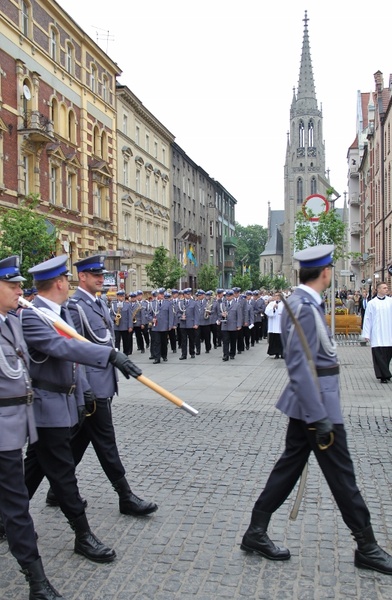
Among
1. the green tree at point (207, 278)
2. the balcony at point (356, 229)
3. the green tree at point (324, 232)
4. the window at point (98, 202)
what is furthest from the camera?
the balcony at point (356, 229)

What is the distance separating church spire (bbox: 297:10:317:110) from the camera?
385 ft

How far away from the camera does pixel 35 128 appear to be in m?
28.1

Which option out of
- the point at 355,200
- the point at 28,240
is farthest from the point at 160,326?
the point at 355,200

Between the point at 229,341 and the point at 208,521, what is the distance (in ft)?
45.1

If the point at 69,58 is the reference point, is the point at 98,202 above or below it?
below

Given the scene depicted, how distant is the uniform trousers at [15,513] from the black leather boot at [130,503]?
151cm

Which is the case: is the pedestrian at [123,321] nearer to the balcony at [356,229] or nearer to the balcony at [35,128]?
the balcony at [35,128]

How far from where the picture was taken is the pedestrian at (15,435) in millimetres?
3820

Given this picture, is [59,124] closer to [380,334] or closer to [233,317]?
[233,317]

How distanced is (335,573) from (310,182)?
4646 inches

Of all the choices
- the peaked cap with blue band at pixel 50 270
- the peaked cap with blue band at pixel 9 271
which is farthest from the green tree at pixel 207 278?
the peaked cap with blue band at pixel 9 271

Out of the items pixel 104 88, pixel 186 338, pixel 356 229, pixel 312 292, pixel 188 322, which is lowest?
pixel 186 338

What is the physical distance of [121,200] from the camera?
141ft

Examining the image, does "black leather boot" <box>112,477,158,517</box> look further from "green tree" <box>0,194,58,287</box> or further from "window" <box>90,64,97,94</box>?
"window" <box>90,64,97,94</box>
